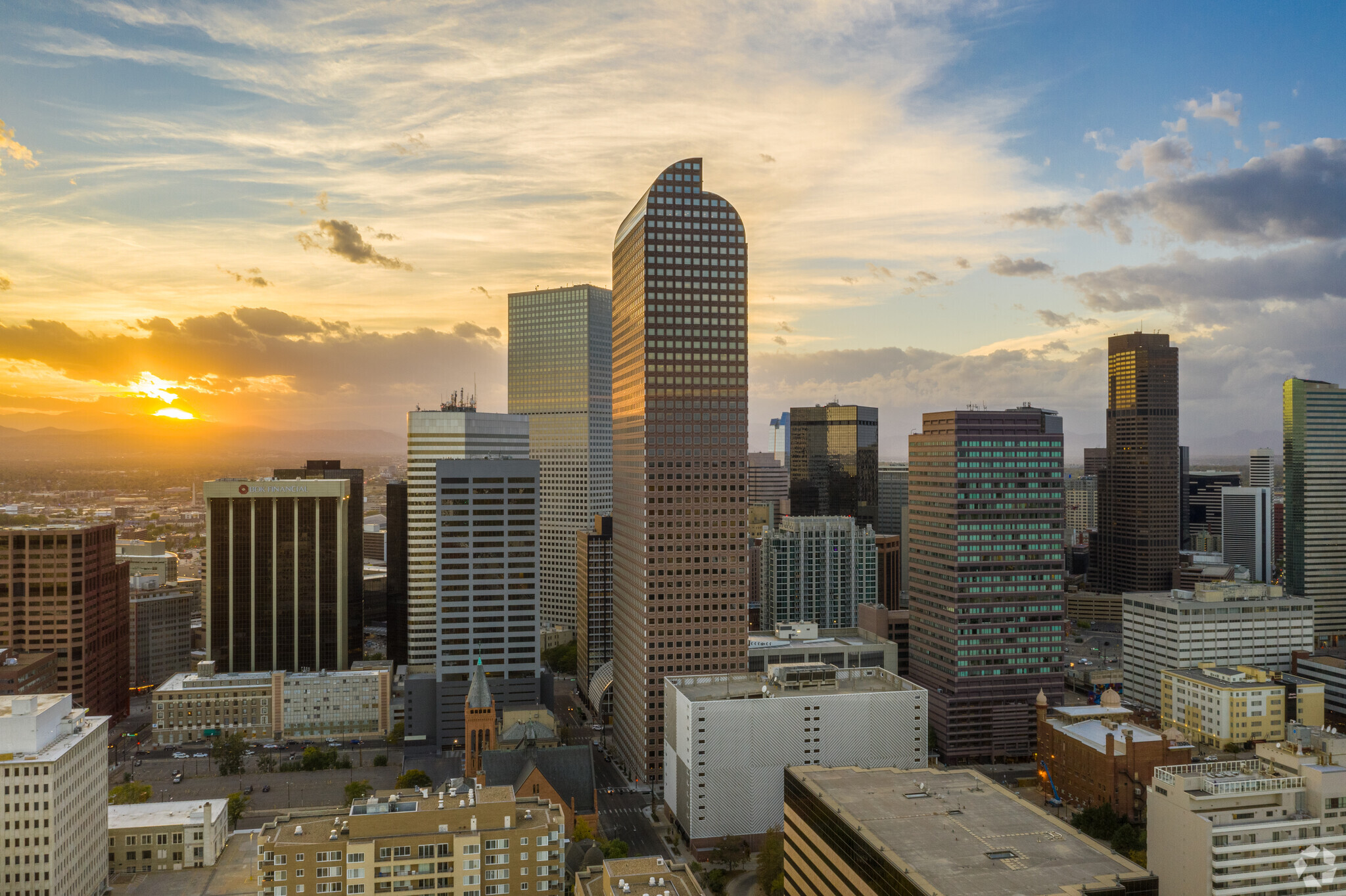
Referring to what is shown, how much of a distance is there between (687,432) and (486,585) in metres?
53.1

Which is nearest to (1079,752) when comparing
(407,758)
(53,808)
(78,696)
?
(407,758)

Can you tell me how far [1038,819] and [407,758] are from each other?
4709 inches

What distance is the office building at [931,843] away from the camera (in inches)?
3196

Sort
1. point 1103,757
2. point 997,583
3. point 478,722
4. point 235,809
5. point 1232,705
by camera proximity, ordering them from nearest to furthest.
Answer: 1. point 1103,757
2. point 235,809
3. point 478,722
4. point 1232,705
5. point 997,583

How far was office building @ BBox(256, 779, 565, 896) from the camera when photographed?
86.7m

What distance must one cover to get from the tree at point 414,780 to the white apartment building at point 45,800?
144ft

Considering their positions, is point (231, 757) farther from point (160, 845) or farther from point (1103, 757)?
point (1103, 757)

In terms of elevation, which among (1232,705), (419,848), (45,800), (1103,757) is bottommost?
(1103,757)

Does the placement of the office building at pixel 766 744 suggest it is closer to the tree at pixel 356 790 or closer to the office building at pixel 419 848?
the office building at pixel 419 848

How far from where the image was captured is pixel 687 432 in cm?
17175

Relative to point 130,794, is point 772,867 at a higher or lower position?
higher
